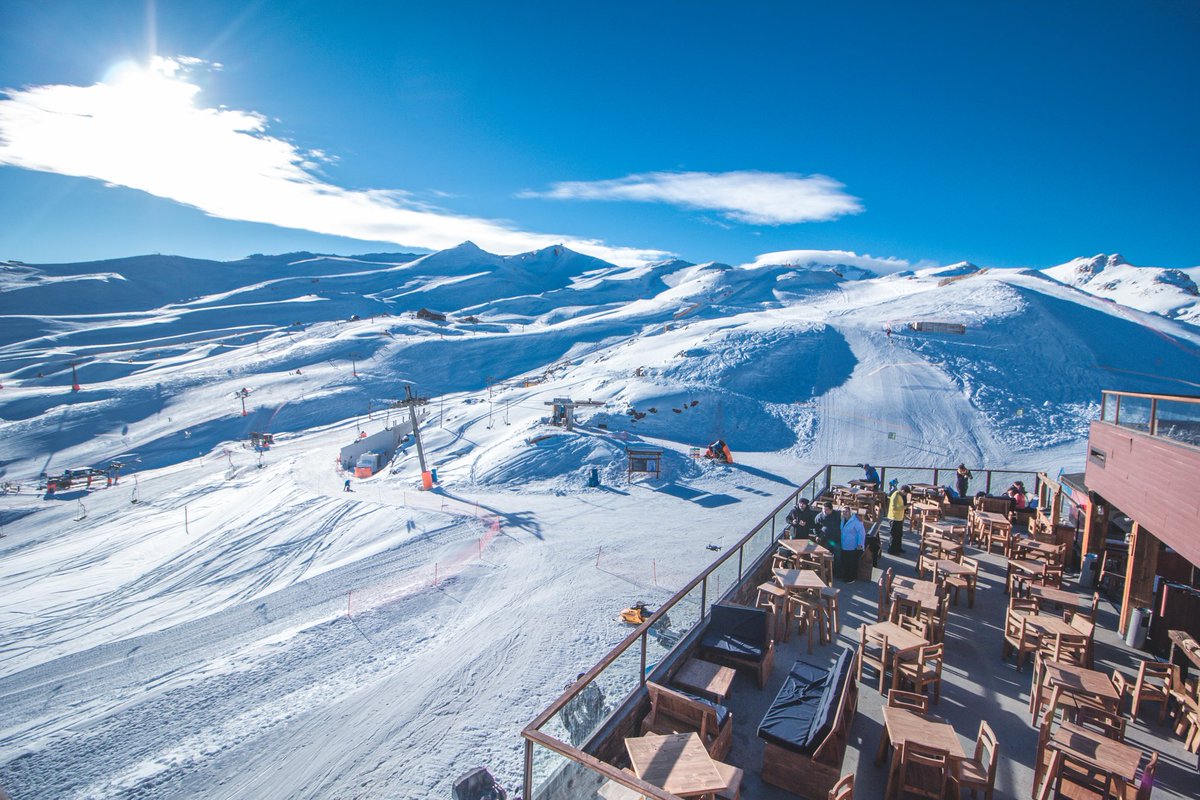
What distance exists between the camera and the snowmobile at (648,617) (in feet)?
25.0

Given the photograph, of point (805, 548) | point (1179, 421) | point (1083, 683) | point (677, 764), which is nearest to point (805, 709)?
point (677, 764)

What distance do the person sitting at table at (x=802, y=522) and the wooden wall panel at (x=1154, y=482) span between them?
5.45m

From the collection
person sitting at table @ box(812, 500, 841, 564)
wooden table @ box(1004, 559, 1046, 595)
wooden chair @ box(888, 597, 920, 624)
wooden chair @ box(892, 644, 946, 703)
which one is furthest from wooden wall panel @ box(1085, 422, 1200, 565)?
person sitting at table @ box(812, 500, 841, 564)

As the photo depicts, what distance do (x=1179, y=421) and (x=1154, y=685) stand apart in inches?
174

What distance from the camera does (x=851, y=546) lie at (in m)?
11.0

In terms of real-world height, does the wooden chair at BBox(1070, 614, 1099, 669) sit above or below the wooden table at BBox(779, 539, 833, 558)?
below

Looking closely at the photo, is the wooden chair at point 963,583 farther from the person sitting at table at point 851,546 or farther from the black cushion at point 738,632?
the black cushion at point 738,632

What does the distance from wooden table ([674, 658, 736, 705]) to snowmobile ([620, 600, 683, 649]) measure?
55cm

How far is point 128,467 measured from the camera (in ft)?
148

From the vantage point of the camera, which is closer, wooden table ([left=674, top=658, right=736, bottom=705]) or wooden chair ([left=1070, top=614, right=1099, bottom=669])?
wooden table ([left=674, top=658, right=736, bottom=705])

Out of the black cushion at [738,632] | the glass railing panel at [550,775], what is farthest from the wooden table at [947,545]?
the glass railing panel at [550,775]

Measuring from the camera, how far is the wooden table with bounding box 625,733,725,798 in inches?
186

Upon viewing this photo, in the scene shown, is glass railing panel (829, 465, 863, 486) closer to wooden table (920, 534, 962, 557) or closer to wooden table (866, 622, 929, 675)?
wooden table (920, 534, 962, 557)

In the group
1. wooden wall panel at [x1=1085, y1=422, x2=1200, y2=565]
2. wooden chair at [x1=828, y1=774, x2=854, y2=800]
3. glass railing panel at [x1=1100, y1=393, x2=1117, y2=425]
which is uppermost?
glass railing panel at [x1=1100, y1=393, x2=1117, y2=425]
